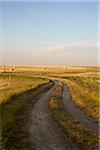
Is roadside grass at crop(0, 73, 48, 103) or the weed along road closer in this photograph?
the weed along road

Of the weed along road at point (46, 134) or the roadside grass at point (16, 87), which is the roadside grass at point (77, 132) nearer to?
the weed along road at point (46, 134)

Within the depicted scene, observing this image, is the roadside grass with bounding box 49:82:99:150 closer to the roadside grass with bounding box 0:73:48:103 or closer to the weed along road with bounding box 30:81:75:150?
the weed along road with bounding box 30:81:75:150

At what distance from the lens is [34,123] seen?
17219mm

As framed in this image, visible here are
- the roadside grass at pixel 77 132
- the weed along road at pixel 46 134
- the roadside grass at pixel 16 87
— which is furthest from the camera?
the roadside grass at pixel 16 87

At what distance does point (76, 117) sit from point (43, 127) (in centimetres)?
348

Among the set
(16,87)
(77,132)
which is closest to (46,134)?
(77,132)

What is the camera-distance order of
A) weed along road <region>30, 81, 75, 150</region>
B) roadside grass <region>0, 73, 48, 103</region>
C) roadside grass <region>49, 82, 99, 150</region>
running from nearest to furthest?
weed along road <region>30, 81, 75, 150</region> → roadside grass <region>49, 82, 99, 150</region> → roadside grass <region>0, 73, 48, 103</region>

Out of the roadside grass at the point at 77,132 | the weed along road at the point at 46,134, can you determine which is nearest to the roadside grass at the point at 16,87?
the weed along road at the point at 46,134

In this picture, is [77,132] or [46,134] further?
[77,132]

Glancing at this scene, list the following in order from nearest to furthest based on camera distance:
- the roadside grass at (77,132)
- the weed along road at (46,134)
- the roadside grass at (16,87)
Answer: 1. the weed along road at (46,134)
2. the roadside grass at (77,132)
3. the roadside grass at (16,87)

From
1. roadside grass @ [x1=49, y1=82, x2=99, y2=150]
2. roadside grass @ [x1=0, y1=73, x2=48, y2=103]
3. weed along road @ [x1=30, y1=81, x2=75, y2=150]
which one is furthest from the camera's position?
roadside grass @ [x1=0, y1=73, x2=48, y2=103]

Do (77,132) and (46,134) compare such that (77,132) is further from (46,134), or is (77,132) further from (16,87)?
(16,87)

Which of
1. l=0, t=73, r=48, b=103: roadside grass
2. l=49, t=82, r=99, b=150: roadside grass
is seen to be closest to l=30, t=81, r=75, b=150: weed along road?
l=49, t=82, r=99, b=150: roadside grass

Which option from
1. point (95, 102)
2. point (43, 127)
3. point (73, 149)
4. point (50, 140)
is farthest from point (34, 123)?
point (95, 102)
